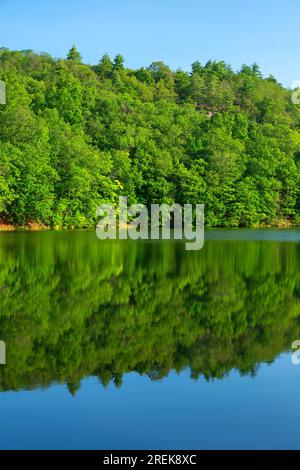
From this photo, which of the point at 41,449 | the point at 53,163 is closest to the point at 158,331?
the point at 41,449

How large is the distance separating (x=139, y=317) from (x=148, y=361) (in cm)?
246

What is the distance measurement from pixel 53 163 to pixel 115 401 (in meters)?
36.0

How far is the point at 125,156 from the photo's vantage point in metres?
47.7

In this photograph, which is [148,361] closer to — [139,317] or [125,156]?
[139,317]

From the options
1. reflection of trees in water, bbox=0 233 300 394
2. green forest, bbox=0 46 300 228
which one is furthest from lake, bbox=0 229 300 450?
green forest, bbox=0 46 300 228

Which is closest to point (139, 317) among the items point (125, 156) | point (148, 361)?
point (148, 361)

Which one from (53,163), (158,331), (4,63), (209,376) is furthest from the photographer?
(4,63)

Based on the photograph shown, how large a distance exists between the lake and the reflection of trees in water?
0.02 metres

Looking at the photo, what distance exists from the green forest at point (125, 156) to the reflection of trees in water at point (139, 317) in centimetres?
2253

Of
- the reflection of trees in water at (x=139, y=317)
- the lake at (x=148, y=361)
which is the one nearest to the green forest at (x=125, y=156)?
the reflection of trees in water at (x=139, y=317)

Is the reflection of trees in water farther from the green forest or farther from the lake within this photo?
the green forest

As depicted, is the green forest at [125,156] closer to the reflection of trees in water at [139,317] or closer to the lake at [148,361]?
the reflection of trees in water at [139,317]

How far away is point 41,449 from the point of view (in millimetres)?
4875
